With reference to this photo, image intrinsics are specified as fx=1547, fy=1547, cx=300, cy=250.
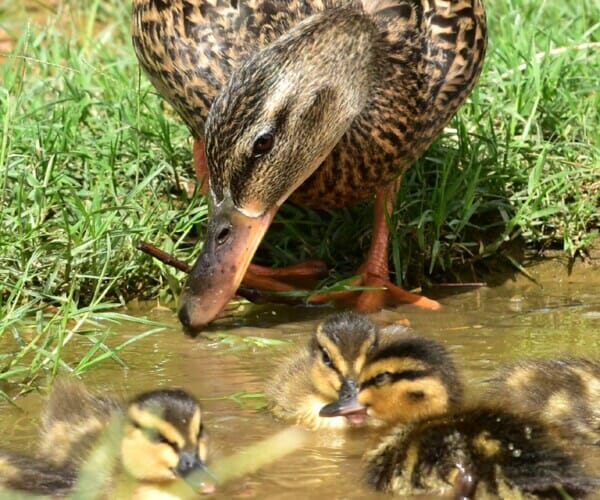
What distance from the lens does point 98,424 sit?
3.93 meters

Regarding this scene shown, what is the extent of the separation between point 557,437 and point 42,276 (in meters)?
2.17

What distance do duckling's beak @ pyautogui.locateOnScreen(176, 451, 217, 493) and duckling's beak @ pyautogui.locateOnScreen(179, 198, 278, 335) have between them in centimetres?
133

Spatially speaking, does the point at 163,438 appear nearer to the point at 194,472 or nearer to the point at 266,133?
the point at 194,472

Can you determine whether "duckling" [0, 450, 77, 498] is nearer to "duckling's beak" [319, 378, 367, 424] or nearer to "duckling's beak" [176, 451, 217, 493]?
"duckling's beak" [176, 451, 217, 493]

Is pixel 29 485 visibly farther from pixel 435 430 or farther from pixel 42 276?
pixel 42 276

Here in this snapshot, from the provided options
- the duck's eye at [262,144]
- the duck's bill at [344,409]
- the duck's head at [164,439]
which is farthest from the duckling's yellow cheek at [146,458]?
the duck's eye at [262,144]

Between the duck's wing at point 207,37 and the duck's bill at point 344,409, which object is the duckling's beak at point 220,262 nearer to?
the duck's wing at point 207,37

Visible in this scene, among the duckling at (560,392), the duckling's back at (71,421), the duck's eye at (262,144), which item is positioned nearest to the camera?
the duckling's back at (71,421)

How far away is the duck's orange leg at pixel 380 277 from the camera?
5.50m

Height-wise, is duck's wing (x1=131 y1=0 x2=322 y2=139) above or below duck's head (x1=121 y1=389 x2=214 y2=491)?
above

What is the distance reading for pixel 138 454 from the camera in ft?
12.1

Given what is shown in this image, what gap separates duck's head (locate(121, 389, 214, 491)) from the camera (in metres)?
3.60

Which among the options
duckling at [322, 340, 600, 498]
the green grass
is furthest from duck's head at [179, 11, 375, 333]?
duckling at [322, 340, 600, 498]

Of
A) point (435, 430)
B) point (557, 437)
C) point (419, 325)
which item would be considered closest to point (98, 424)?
point (435, 430)
